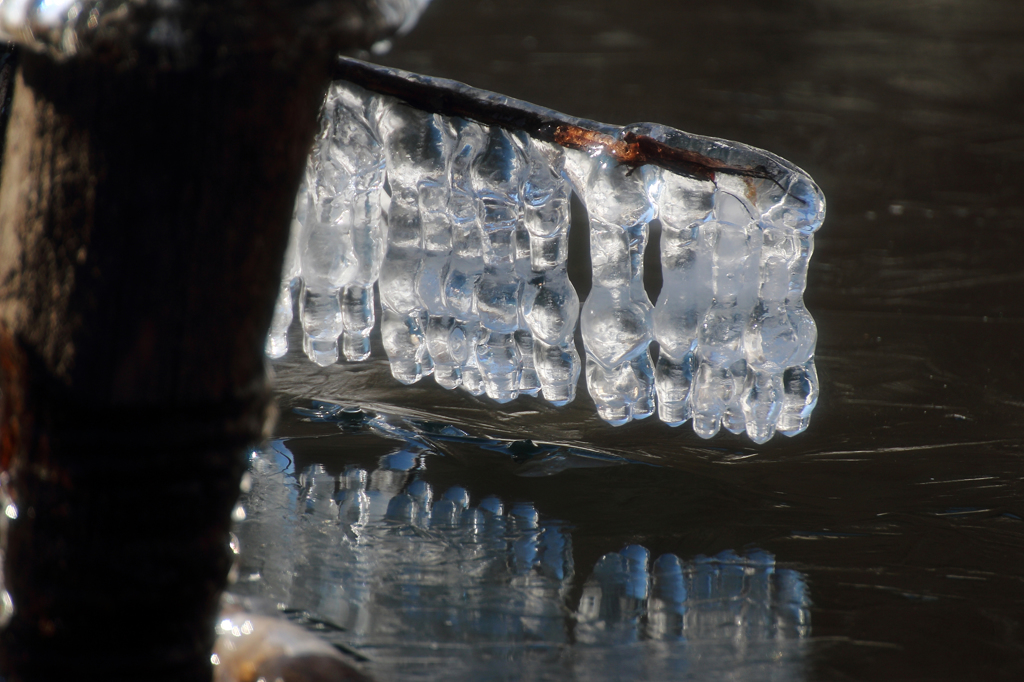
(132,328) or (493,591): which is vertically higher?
(132,328)

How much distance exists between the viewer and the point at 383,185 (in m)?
2.06

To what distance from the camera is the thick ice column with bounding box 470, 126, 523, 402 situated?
1.86m

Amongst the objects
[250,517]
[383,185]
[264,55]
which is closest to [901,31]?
[383,185]

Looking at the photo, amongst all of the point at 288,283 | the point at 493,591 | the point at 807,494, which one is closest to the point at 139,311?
the point at 493,591

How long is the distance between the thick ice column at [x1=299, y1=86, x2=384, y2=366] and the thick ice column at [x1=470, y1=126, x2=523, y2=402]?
0.78 feet

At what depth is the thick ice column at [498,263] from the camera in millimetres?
1859

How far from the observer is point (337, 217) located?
2.08 metres

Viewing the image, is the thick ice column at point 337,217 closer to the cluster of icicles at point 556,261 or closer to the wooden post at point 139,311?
the cluster of icicles at point 556,261

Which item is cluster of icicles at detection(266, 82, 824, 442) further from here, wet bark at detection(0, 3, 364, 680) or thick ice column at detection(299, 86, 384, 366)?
wet bark at detection(0, 3, 364, 680)

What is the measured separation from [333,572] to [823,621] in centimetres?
79

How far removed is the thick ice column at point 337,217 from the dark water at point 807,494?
258mm

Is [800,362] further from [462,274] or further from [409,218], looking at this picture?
[409,218]

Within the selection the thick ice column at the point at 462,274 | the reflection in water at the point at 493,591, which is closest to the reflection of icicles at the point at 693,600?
the reflection in water at the point at 493,591

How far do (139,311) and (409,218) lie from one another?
104 centimetres
